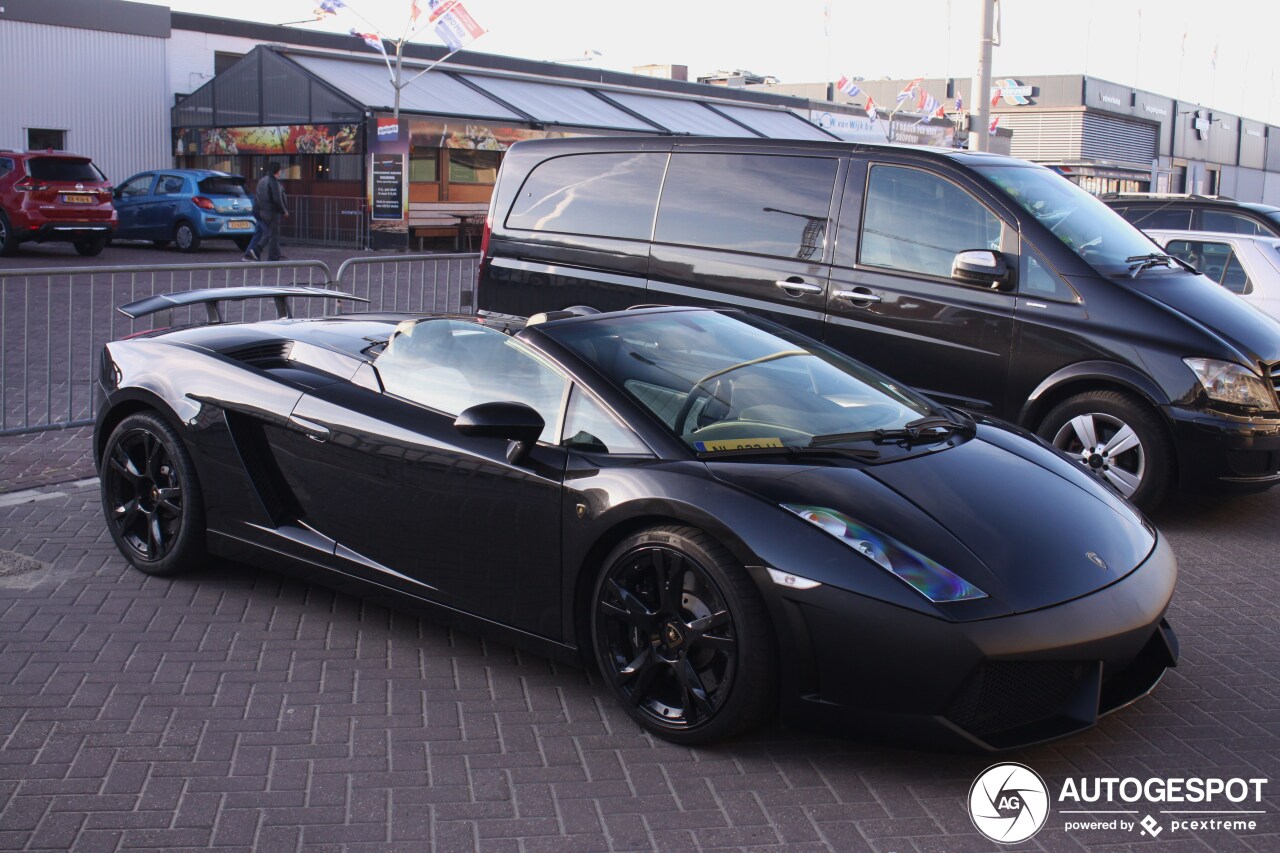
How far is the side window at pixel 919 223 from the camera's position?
6895mm

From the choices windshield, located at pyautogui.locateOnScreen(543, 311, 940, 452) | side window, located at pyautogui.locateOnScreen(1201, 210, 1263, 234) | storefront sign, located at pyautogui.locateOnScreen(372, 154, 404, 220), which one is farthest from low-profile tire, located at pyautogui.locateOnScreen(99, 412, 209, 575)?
storefront sign, located at pyautogui.locateOnScreen(372, 154, 404, 220)

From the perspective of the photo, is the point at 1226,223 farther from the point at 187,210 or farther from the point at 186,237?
the point at 186,237

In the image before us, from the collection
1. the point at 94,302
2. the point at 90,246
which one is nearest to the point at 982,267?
the point at 94,302

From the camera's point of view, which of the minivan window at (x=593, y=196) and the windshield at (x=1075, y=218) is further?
the minivan window at (x=593, y=196)

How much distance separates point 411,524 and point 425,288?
7.19 metres

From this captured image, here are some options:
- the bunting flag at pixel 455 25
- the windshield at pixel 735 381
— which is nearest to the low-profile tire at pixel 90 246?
the bunting flag at pixel 455 25

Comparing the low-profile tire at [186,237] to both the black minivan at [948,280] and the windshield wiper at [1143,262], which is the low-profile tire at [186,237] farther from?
the windshield wiper at [1143,262]

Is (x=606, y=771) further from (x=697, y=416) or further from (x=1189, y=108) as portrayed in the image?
(x=1189, y=108)

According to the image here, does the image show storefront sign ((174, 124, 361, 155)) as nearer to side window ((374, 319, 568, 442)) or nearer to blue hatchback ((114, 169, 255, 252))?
blue hatchback ((114, 169, 255, 252))

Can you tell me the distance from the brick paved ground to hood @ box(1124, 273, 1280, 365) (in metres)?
1.89

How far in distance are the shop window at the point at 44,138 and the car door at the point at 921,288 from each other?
3299cm

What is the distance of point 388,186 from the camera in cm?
2823

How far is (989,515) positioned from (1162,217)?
9.10 m

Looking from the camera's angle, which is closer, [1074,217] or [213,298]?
[213,298]
